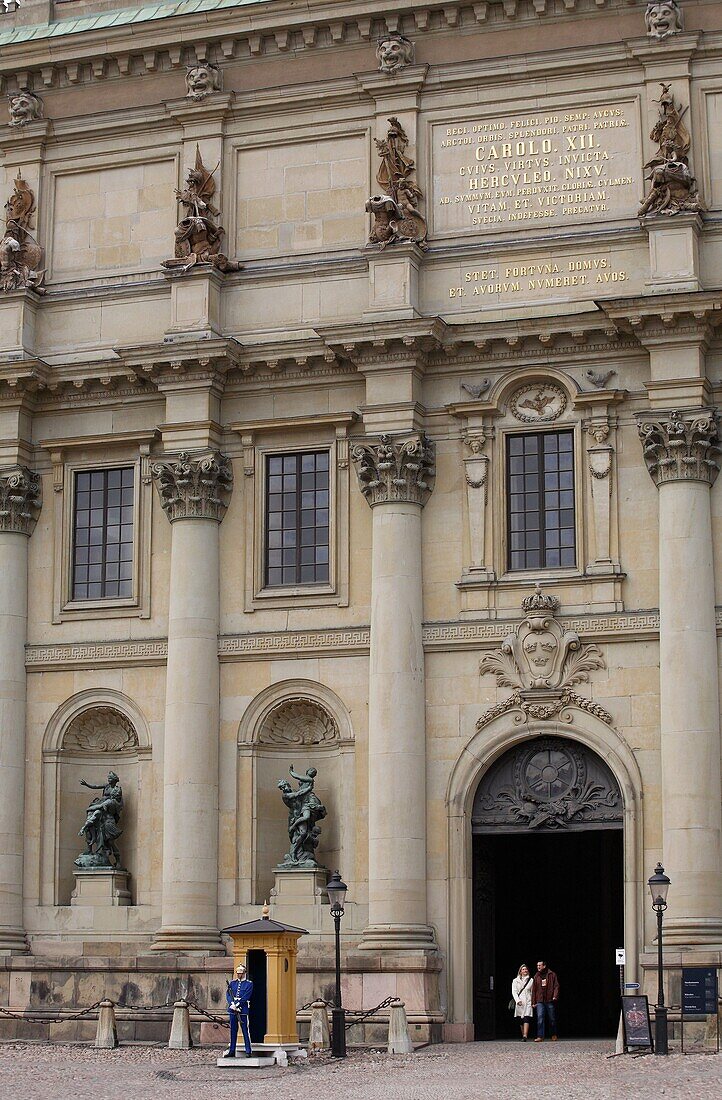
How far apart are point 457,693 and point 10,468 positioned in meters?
10.9

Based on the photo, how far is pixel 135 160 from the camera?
43844 mm

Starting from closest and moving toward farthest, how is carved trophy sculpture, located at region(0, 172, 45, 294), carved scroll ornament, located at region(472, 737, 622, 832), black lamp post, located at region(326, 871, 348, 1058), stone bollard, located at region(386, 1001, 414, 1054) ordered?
black lamp post, located at region(326, 871, 348, 1058) < stone bollard, located at region(386, 1001, 414, 1054) < carved scroll ornament, located at region(472, 737, 622, 832) < carved trophy sculpture, located at region(0, 172, 45, 294)

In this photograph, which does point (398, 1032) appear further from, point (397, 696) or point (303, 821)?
point (397, 696)

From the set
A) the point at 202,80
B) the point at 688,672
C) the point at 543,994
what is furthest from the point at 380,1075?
the point at 202,80

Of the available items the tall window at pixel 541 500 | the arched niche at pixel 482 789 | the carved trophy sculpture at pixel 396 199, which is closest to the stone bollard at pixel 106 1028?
the arched niche at pixel 482 789

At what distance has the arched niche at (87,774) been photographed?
41.4 metres

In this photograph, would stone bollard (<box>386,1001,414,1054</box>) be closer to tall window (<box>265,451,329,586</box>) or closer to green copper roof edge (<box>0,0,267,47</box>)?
tall window (<box>265,451,329,586</box>)

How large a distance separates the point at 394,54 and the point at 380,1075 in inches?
826

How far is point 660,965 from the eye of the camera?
33125 mm

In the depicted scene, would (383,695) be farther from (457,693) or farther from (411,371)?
(411,371)

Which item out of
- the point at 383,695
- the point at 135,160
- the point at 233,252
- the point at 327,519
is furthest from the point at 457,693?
the point at 135,160

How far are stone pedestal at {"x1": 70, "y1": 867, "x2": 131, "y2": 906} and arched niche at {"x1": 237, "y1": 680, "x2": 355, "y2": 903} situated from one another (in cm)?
262

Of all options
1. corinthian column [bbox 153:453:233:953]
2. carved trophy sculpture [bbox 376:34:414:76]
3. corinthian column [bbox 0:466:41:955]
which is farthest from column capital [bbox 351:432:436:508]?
carved trophy sculpture [bbox 376:34:414:76]

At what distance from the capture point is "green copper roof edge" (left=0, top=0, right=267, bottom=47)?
43812 millimetres
